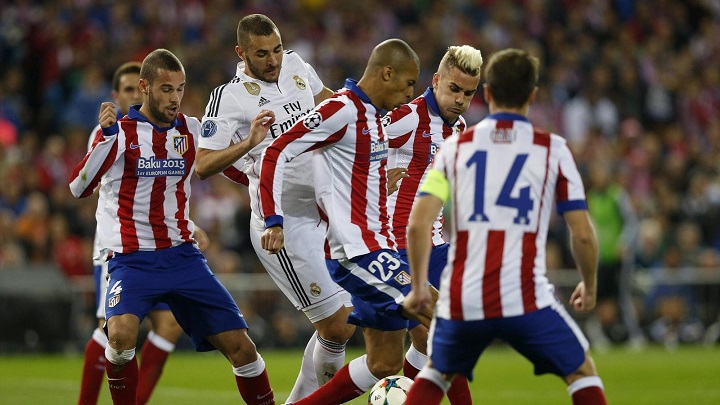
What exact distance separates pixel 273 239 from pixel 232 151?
33.8 inches

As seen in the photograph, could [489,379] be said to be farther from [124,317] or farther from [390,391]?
[124,317]

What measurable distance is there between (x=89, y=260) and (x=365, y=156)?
409 inches

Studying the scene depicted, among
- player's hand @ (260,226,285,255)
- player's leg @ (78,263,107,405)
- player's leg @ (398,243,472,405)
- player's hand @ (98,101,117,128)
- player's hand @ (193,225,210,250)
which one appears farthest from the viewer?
player's leg @ (78,263,107,405)

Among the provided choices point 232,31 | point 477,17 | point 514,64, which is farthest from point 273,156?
point 477,17

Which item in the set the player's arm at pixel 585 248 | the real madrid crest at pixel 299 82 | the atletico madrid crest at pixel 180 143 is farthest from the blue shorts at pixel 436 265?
the player's arm at pixel 585 248

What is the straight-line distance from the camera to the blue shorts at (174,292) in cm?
821

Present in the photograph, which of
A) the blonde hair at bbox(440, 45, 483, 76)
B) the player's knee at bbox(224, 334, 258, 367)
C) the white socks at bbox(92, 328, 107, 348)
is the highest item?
the blonde hair at bbox(440, 45, 483, 76)

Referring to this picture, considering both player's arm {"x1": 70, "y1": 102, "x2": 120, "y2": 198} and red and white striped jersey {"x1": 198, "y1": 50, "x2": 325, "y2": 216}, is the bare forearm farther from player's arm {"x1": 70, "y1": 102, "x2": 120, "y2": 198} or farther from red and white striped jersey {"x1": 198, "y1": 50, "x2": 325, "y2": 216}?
player's arm {"x1": 70, "y1": 102, "x2": 120, "y2": 198}

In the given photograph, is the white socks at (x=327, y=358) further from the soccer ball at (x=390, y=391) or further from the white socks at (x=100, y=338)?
the white socks at (x=100, y=338)

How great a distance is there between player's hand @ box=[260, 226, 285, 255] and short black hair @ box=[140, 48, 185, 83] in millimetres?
1500

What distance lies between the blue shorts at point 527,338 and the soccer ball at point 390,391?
56.8 inches

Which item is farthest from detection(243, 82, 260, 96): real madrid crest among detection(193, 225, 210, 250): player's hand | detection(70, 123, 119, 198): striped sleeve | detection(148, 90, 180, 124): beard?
detection(193, 225, 210, 250): player's hand

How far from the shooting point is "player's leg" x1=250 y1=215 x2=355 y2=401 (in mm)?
8773

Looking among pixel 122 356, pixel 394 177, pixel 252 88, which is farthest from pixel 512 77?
pixel 122 356
